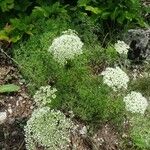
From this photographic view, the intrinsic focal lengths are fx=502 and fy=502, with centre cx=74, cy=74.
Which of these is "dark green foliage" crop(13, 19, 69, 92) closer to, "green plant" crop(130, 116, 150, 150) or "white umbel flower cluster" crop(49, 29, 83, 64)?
"white umbel flower cluster" crop(49, 29, 83, 64)

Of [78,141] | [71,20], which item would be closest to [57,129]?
[78,141]

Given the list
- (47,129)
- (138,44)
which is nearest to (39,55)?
(138,44)

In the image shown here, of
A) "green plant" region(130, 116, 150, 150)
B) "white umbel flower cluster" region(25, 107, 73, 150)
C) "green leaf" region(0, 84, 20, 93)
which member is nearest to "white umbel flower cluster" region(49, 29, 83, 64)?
"white umbel flower cluster" region(25, 107, 73, 150)

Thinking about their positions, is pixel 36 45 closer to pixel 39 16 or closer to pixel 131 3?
pixel 39 16

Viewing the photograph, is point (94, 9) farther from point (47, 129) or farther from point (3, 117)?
point (47, 129)

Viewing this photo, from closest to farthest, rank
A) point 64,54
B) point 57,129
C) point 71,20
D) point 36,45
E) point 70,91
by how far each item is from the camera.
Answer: point 57,129
point 64,54
point 70,91
point 36,45
point 71,20

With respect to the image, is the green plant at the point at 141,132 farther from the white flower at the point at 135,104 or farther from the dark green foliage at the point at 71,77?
the white flower at the point at 135,104
